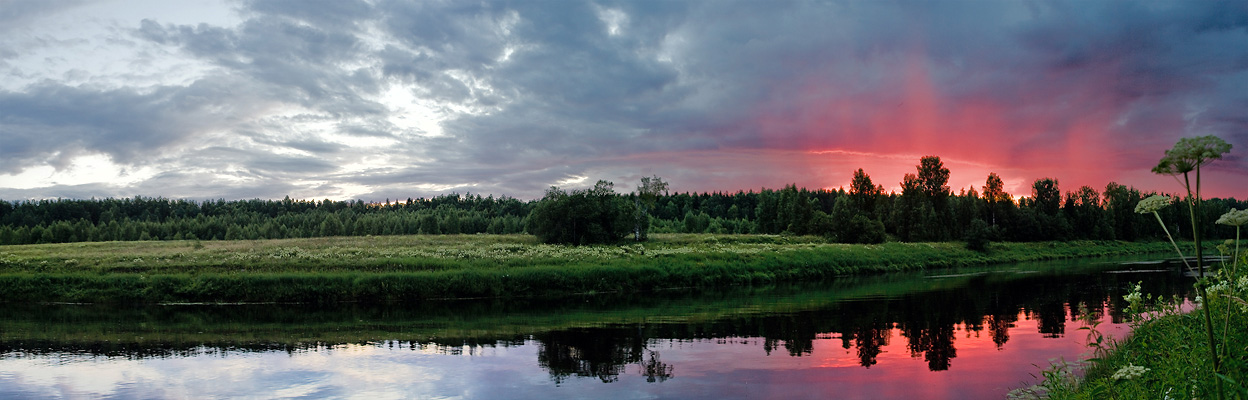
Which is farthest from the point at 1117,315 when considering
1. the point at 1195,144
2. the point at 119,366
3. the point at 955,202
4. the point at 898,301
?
the point at 955,202

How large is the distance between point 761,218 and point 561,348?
338 ft

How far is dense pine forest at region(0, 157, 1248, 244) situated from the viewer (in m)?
73.6

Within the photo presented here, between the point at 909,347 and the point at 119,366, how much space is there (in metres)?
20.9

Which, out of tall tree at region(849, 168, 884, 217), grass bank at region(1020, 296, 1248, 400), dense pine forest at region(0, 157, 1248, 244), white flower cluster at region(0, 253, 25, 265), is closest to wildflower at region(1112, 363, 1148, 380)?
grass bank at region(1020, 296, 1248, 400)

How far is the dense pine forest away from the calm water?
39.9m

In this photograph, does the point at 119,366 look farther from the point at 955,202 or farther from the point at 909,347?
the point at 955,202

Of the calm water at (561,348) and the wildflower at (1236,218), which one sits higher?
the wildflower at (1236,218)

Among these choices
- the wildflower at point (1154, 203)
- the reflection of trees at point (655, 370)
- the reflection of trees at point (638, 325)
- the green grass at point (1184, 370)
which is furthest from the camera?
the reflection of trees at point (638, 325)

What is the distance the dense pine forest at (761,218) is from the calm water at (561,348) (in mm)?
39852

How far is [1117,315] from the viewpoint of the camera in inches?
933

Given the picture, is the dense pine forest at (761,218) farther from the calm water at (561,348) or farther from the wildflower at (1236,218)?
the wildflower at (1236,218)

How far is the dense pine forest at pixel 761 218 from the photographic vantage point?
73.6 meters

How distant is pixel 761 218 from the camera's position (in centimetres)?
11969

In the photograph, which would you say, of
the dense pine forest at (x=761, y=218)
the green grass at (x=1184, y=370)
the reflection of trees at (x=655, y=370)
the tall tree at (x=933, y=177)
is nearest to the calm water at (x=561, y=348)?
the reflection of trees at (x=655, y=370)
